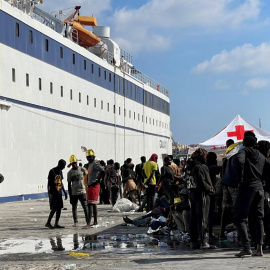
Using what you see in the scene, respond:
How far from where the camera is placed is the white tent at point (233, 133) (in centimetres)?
1973

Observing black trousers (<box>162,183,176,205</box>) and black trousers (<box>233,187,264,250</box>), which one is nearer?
black trousers (<box>233,187,264,250</box>)

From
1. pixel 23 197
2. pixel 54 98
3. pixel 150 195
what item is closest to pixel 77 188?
pixel 150 195

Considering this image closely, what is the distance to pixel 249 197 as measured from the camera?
9.63 metres

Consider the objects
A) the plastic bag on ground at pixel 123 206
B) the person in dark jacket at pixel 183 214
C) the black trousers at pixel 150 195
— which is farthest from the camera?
the plastic bag on ground at pixel 123 206

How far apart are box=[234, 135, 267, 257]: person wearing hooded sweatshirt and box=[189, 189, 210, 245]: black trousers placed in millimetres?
1344

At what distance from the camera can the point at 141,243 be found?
1220 centimetres

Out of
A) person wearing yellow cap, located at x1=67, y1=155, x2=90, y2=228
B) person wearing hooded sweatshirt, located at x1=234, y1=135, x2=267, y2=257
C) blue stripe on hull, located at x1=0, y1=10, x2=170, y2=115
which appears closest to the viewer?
person wearing hooded sweatshirt, located at x1=234, y1=135, x2=267, y2=257

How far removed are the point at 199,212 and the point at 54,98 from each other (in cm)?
2547

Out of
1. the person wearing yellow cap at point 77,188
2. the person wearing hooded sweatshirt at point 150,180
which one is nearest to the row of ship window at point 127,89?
the person wearing hooded sweatshirt at point 150,180

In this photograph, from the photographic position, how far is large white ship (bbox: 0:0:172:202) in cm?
2989

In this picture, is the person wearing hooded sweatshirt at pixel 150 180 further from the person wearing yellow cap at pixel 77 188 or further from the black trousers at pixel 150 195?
the person wearing yellow cap at pixel 77 188

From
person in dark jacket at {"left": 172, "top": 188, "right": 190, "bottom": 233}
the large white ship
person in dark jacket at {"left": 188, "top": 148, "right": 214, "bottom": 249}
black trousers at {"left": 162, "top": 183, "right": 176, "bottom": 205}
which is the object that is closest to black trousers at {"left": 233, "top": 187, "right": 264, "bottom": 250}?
person in dark jacket at {"left": 188, "top": 148, "right": 214, "bottom": 249}

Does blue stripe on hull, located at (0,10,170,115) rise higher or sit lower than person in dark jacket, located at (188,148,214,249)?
higher

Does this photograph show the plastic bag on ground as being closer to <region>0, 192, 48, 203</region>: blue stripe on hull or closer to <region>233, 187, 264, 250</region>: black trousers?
<region>0, 192, 48, 203</region>: blue stripe on hull
